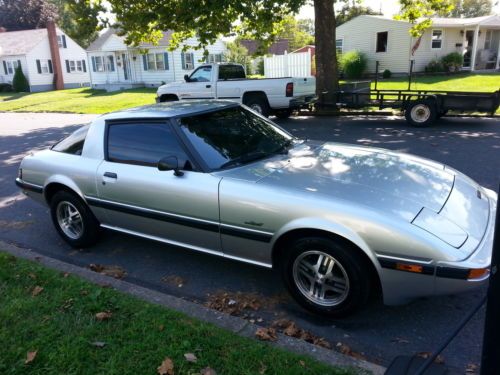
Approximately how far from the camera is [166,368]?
2.72 metres

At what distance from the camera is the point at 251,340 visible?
2.97m

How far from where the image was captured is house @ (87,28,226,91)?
33.2 metres

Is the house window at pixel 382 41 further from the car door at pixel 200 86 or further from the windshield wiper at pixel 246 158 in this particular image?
the windshield wiper at pixel 246 158

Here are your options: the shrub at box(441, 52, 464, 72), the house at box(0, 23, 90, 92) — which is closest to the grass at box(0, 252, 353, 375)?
the shrub at box(441, 52, 464, 72)

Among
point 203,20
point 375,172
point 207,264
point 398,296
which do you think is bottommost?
point 207,264

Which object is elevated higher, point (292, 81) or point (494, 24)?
point (494, 24)

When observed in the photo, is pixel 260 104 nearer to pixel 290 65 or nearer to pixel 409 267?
pixel 409 267

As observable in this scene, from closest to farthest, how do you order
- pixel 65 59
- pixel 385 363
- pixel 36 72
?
pixel 385 363
pixel 36 72
pixel 65 59

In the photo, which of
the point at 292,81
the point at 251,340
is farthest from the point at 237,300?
the point at 292,81

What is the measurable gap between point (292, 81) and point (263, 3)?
7.94 ft

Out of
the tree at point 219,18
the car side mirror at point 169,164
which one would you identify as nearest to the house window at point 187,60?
the tree at point 219,18

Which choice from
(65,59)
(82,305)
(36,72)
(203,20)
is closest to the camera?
(82,305)

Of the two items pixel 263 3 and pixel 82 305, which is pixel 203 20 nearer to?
pixel 263 3

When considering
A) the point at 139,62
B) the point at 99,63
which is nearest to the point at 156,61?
the point at 139,62
